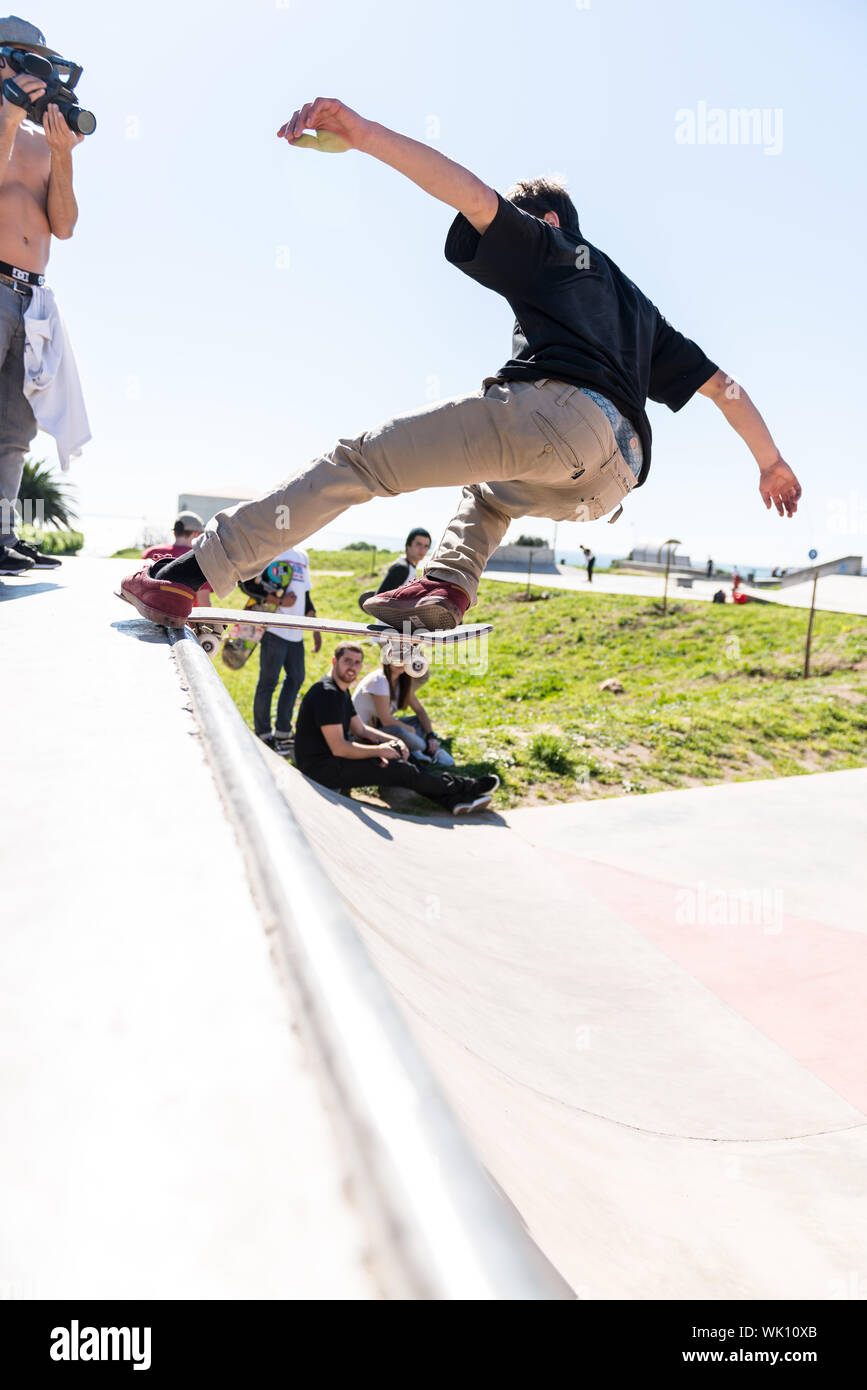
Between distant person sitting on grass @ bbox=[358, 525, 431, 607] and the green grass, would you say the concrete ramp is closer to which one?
the green grass

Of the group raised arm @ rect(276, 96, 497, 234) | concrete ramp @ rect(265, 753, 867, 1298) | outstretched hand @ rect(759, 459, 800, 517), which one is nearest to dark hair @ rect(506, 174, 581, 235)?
raised arm @ rect(276, 96, 497, 234)

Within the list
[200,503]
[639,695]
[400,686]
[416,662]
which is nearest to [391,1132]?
[416,662]

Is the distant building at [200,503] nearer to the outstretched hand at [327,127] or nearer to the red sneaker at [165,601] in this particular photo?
the red sneaker at [165,601]

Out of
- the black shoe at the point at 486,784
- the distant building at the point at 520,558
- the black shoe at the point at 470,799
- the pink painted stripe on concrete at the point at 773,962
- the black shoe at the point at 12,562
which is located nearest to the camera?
the pink painted stripe on concrete at the point at 773,962

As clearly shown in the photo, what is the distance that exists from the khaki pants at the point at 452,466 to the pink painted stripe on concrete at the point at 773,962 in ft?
6.07

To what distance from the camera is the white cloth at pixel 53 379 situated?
10.9 feet

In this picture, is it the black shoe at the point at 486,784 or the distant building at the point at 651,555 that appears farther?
the distant building at the point at 651,555

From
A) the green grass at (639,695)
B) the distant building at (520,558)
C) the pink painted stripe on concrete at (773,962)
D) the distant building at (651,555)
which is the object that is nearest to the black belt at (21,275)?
the pink painted stripe on concrete at (773,962)

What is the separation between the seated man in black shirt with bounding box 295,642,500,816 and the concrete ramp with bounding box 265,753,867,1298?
325 mm

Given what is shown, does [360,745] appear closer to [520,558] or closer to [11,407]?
[11,407]

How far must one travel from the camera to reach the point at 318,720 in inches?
199

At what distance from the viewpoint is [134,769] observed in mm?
996

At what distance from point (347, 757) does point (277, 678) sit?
108cm

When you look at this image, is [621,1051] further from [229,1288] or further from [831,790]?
[831,790]
